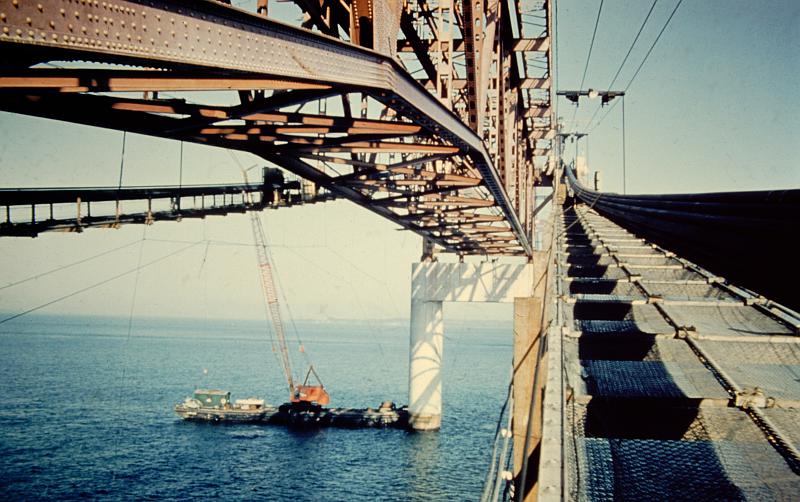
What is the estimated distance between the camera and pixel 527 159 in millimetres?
30688

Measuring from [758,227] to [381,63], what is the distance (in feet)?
13.6

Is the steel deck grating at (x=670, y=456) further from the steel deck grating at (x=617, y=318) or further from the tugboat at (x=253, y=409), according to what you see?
the tugboat at (x=253, y=409)

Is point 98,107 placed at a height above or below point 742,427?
above

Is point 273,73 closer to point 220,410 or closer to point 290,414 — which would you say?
point 290,414

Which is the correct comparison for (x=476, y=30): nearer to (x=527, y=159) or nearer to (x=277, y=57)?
(x=277, y=57)

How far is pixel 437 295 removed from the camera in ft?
Answer: 144

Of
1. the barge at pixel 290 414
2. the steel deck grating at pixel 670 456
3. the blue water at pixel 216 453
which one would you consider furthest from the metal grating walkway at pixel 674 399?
the barge at pixel 290 414

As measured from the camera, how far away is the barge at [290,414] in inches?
1965

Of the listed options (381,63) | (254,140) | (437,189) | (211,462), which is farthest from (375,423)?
(381,63)

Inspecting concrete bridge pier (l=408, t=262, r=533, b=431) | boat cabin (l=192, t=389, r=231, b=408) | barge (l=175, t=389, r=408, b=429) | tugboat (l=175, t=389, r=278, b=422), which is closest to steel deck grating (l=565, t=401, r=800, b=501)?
concrete bridge pier (l=408, t=262, r=533, b=431)

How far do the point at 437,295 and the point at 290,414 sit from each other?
19.0 metres

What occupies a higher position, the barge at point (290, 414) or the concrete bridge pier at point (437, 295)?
the concrete bridge pier at point (437, 295)

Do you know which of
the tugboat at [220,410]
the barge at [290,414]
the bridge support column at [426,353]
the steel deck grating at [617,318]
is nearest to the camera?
the steel deck grating at [617,318]

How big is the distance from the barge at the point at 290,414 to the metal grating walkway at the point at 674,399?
4354 cm
